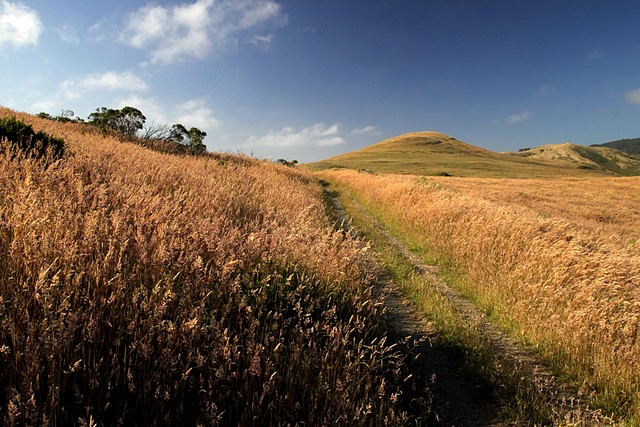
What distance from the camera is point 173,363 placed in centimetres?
252

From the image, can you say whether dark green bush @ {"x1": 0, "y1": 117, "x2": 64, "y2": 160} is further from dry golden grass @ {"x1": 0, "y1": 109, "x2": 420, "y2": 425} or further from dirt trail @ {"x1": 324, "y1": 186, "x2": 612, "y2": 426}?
dirt trail @ {"x1": 324, "y1": 186, "x2": 612, "y2": 426}

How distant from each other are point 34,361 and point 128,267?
1397 mm

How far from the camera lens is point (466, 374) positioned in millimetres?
4461

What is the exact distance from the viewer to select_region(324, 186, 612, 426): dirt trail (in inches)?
147

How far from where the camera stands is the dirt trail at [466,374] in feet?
12.2

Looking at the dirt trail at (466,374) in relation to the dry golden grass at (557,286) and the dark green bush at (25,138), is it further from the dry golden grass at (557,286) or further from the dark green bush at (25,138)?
the dark green bush at (25,138)

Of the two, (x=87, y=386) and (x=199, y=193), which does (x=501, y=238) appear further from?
(x=87, y=386)

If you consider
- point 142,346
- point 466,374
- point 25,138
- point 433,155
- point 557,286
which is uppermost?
point 433,155

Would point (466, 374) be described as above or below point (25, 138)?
below

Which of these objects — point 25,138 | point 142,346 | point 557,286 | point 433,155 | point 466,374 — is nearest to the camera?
point 142,346

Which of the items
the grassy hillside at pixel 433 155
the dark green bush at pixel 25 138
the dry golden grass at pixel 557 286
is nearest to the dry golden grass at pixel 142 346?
the dry golden grass at pixel 557 286

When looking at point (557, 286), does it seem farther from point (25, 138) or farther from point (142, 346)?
point (25, 138)

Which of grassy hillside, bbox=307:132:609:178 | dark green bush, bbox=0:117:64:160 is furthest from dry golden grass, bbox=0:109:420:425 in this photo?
grassy hillside, bbox=307:132:609:178

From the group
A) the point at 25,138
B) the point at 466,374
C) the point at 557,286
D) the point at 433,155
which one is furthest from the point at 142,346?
the point at 433,155
